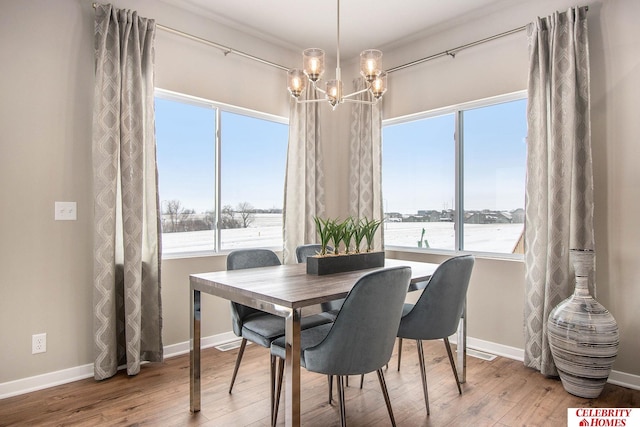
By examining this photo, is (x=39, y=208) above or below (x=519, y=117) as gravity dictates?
below

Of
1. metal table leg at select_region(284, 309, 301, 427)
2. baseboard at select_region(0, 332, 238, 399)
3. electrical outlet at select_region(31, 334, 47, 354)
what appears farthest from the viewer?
electrical outlet at select_region(31, 334, 47, 354)

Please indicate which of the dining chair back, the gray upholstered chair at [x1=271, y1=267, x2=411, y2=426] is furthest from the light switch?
the gray upholstered chair at [x1=271, y1=267, x2=411, y2=426]

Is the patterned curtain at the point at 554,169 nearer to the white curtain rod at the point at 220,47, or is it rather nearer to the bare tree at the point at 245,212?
the white curtain rod at the point at 220,47

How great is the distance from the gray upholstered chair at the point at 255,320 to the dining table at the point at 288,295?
0.74 ft

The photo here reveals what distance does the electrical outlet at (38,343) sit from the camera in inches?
98.9

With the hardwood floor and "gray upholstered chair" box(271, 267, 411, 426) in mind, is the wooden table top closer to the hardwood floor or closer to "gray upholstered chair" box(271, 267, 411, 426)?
"gray upholstered chair" box(271, 267, 411, 426)

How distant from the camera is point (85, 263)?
2.71m

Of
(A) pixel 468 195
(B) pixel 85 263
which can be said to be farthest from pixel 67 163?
(A) pixel 468 195

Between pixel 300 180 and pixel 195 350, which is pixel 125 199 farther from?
pixel 300 180

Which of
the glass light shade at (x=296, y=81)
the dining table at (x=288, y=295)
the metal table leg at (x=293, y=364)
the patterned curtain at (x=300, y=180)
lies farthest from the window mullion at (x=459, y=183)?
the metal table leg at (x=293, y=364)

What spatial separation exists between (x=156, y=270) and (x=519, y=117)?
302cm

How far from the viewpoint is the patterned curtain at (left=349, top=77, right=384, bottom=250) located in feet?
12.9

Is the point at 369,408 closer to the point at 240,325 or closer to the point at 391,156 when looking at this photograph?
the point at 240,325

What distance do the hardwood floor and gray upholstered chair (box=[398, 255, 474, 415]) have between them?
0.89ft
